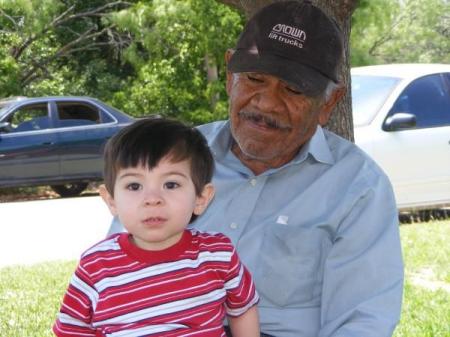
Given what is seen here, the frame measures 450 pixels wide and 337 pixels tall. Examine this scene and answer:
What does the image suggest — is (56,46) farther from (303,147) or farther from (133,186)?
(133,186)

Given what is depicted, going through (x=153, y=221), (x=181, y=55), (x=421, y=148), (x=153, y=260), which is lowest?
(x=181, y=55)

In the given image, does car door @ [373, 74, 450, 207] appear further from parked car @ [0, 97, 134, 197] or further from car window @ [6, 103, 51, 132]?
car window @ [6, 103, 51, 132]

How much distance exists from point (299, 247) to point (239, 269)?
36 cm

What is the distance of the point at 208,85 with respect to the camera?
57.0 ft

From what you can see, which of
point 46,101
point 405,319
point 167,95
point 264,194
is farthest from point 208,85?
point 264,194

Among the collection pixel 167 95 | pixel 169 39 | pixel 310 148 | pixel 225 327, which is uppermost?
pixel 310 148

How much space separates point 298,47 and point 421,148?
649 cm

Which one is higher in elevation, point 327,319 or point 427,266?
point 327,319

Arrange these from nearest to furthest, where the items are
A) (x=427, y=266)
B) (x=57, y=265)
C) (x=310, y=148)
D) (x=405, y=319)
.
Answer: (x=310, y=148) < (x=405, y=319) < (x=427, y=266) < (x=57, y=265)

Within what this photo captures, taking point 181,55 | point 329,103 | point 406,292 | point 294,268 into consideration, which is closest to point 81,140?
point 181,55

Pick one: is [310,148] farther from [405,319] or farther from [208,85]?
[208,85]

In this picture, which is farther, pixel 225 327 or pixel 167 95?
pixel 167 95

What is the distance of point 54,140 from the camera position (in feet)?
45.0

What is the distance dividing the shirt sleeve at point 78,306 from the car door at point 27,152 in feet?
38.0
